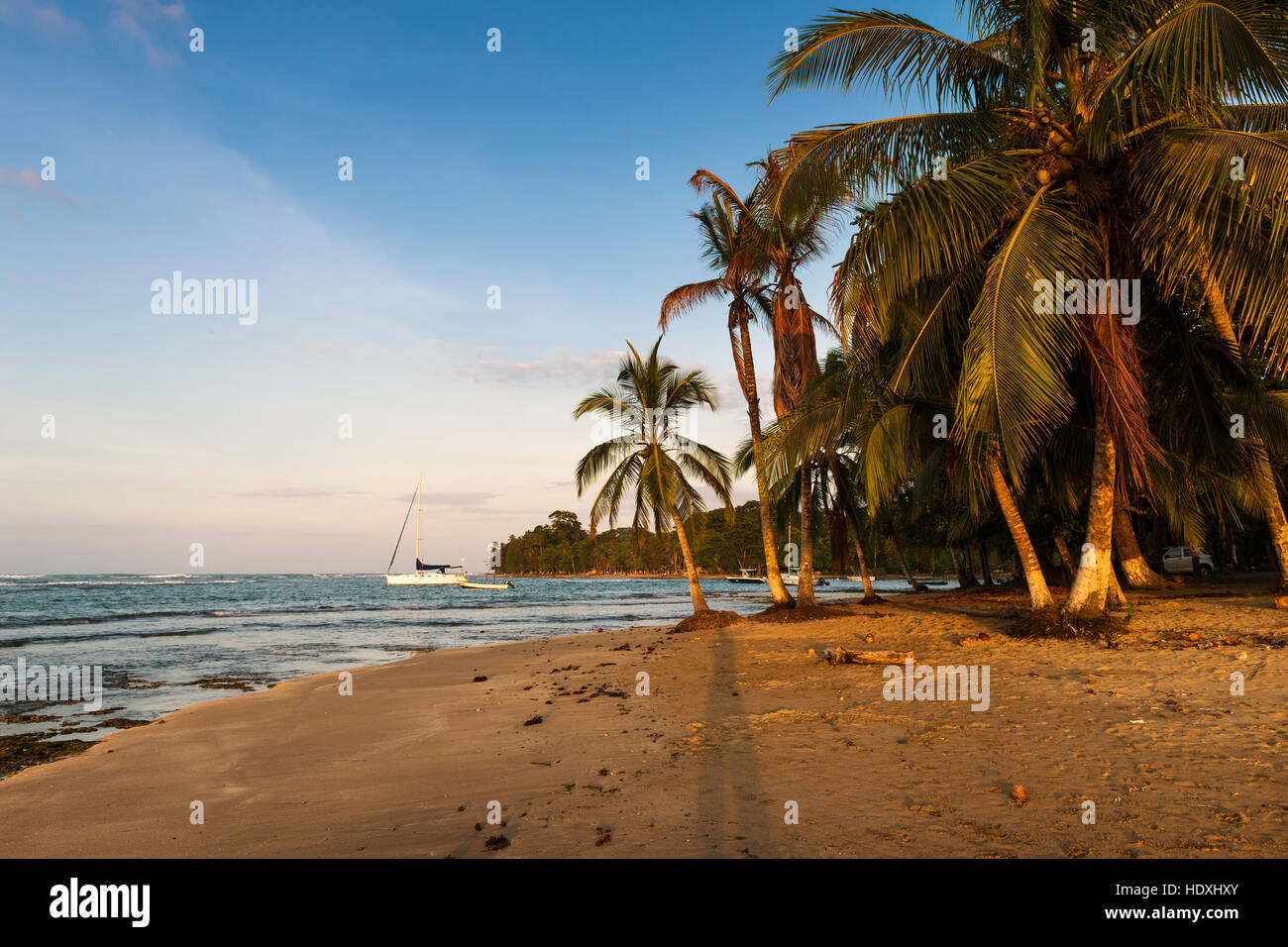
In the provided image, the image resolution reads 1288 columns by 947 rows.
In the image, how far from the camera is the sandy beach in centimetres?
444

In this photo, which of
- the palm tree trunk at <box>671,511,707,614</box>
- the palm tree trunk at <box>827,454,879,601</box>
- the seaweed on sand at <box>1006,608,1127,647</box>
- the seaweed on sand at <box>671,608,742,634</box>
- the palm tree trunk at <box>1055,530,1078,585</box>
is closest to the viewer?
the seaweed on sand at <box>1006,608,1127,647</box>

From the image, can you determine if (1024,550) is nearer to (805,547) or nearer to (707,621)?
(805,547)

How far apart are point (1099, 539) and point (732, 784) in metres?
8.81

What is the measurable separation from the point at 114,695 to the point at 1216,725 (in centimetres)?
1767

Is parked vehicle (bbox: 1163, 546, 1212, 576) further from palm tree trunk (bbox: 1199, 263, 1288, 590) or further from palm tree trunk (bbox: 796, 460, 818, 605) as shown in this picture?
palm tree trunk (bbox: 1199, 263, 1288, 590)

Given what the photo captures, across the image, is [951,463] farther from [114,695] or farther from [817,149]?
[114,695]

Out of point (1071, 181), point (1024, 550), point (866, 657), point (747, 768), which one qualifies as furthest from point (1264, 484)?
point (747, 768)

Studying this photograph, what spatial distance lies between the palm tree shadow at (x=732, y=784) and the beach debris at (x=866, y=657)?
239 centimetres

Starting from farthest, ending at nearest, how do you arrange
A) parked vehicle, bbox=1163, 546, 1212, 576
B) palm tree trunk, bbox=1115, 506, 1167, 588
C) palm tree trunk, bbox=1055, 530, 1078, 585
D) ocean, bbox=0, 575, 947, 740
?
parked vehicle, bbox=1163, 546, 1212, 576, palm tree trunk, bbox=1055, 530, 1078, 585, palm tree trunk, bbox=1115, 506, 1167, 588, ocean, bbox=0, 575, 947, 740

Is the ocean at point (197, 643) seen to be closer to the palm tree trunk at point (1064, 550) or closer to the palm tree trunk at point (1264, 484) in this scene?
the palm tree trunk at point (1064, 550)

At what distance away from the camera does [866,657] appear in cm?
1090

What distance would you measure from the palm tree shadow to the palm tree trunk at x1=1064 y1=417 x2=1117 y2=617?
6.23 metres

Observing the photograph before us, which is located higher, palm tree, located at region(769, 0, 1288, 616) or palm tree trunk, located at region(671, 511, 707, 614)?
palm tree, located at region(769, 0, 1288, 616)

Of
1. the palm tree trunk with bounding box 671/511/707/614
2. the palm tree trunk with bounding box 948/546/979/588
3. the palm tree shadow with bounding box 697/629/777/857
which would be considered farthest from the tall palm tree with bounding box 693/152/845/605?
the palm tree trunk with bounding box 948/546/979/588
